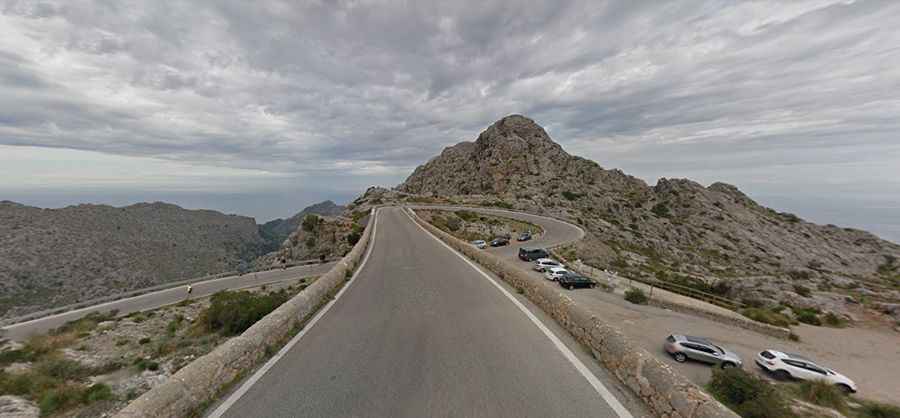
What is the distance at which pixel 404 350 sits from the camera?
6.24 m

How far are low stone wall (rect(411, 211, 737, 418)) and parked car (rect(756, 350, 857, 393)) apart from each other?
1339 centimetres

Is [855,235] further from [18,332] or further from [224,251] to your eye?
[224,251]

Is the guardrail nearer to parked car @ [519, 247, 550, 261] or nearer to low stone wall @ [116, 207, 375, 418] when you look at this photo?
parked car @ [519, 247, 550, 261]

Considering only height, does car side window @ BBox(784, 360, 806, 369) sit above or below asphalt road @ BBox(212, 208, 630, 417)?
below

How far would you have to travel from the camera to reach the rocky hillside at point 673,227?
41594mm

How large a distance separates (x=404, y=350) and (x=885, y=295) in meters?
58.8

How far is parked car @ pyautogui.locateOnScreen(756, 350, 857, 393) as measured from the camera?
1372 cm

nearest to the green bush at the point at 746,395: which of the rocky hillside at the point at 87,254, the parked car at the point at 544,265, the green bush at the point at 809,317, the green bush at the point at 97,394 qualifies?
the green bush at the point at 97,394

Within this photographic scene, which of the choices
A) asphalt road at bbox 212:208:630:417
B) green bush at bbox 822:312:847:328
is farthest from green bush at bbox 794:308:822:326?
asphalt road at bbox 212:208:630:417

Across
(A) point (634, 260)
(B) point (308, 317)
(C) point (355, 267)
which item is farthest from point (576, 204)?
(B) point (308, 317)

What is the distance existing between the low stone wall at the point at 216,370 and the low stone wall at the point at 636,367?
562 cm

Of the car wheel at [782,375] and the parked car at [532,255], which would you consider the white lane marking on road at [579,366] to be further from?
the parked car at [532,255]

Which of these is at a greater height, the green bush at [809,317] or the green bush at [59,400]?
the green bush at [59,400]

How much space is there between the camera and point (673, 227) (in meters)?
78.6
